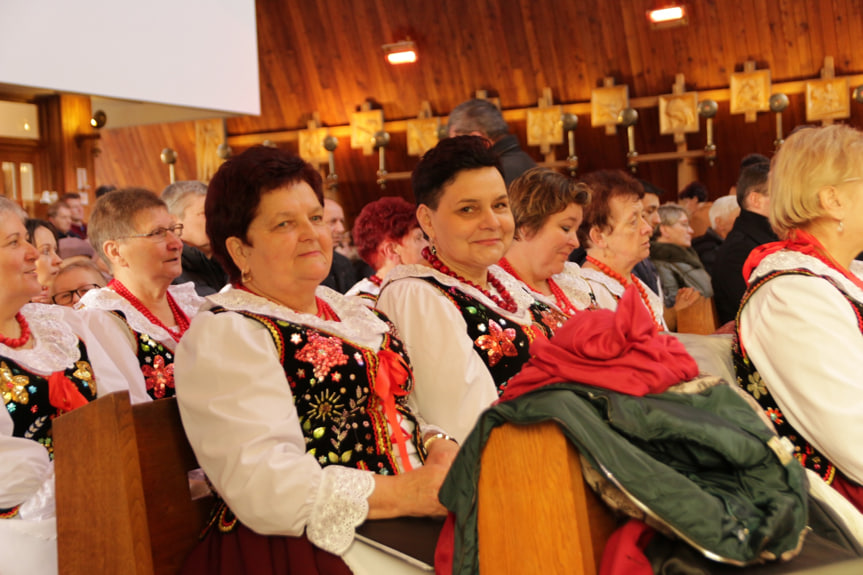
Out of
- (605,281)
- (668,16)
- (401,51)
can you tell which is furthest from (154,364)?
(401,51)

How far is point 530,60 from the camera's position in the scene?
28.4 ft

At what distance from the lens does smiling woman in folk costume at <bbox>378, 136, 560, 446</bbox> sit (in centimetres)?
204

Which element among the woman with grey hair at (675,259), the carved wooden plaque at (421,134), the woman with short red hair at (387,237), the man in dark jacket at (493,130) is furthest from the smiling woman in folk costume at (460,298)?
the carved wooden plaque at (421,134)

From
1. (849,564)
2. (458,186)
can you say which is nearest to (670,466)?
(849,564)

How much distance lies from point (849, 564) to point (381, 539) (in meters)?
0.90

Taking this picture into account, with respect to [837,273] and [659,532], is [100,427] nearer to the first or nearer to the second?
[659,532]

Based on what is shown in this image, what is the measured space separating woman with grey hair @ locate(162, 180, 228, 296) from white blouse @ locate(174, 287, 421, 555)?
74.2 inches

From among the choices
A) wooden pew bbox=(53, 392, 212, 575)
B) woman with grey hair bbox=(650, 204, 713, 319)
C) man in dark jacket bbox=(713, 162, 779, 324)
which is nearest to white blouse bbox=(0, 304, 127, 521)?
wooden pew bbox=(53, 392, 212, 575)

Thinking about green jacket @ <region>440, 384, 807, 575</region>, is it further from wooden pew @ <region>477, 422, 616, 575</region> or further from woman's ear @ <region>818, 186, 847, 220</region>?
woman's ear @ <region>818, 186, 847, 220</region>

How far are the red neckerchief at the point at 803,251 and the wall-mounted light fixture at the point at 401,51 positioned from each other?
691cm

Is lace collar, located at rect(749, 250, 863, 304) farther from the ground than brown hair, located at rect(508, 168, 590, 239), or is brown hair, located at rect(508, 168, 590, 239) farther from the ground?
brown hair, located at rect(508, 168, 590, 239)

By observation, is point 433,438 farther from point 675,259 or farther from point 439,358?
point 675,259

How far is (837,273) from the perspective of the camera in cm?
205

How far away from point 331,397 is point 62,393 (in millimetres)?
770
